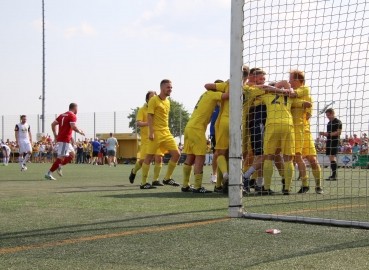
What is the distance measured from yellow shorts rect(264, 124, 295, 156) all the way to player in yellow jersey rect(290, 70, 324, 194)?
133 millimetres

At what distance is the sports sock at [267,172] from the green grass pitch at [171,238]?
1379 mm

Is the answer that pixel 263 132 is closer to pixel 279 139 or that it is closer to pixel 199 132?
pixel 279 139

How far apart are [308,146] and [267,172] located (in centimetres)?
74

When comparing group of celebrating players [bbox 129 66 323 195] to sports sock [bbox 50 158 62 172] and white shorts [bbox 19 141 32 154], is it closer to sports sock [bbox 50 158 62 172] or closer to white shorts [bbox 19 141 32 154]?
sports sock [bbox 50 158 62 172]

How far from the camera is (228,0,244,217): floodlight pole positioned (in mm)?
5988

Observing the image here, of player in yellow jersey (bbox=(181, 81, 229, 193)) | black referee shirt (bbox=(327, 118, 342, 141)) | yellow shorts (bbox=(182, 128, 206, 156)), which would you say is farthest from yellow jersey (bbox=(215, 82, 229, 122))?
black referee shirt (bbox=(327, 118, 342, 141))

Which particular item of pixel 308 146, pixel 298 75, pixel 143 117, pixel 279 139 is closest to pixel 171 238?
pixel 298 75

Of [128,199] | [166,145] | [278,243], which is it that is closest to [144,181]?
[166,145]

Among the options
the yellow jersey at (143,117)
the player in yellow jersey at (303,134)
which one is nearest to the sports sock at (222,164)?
the player in yellow jersey at (303,134)

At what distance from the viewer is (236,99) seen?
6.04 m

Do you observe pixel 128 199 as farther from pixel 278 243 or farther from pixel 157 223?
pixel 278 243

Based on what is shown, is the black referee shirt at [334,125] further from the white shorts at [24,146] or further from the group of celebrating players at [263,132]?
the white shorts at [24,146]

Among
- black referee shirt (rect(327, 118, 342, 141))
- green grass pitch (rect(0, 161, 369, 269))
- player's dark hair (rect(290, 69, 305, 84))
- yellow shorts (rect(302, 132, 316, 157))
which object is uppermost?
player's dark hair (rect(290, 69, 305, 84))

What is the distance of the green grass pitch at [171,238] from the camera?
360 cm
